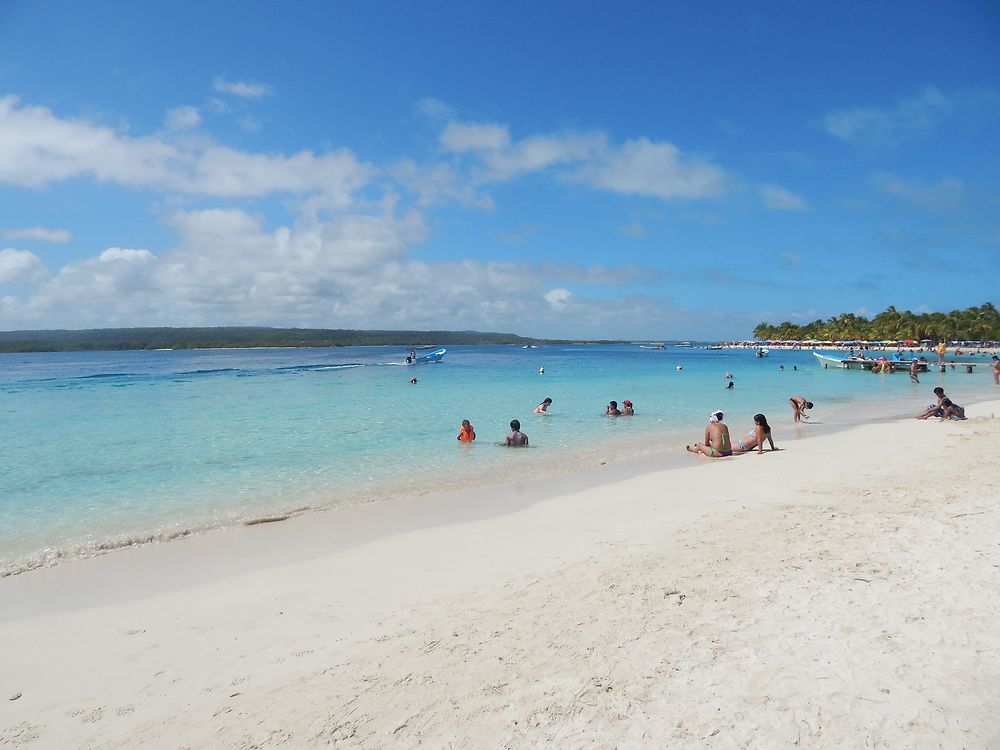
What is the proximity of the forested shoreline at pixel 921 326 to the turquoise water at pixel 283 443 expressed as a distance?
81970 mm

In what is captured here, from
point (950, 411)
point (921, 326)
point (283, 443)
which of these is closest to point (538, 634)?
point (283, 443)

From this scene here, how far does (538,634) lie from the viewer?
14.9 feet

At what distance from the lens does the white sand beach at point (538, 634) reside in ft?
11.4

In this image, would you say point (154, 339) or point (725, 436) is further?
point (154, 339)

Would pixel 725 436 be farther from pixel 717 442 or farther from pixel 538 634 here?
pixel 538 634

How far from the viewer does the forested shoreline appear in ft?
317

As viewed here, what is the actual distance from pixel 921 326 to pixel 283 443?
119725 mm

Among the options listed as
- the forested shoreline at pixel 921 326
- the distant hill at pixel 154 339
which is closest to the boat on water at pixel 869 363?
the forested shoreline at pixel 921 326

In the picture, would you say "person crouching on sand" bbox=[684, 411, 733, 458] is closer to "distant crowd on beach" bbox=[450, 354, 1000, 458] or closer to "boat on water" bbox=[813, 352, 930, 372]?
"distant crowd on beach" bbox=[450, 354, 1000, 458]

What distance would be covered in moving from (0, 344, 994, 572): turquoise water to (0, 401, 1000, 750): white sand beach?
2284mm

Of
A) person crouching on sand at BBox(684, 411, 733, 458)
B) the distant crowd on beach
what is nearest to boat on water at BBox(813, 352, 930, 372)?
the distant crowd on beach

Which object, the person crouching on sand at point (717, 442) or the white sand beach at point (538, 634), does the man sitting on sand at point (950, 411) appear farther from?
the white sand beach at point (538, 634)

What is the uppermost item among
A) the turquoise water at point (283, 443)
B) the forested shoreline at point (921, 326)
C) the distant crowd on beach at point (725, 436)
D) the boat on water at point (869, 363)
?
the forested shoreline at point (921, 326)

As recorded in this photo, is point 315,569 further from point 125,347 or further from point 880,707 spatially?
point 125,347
